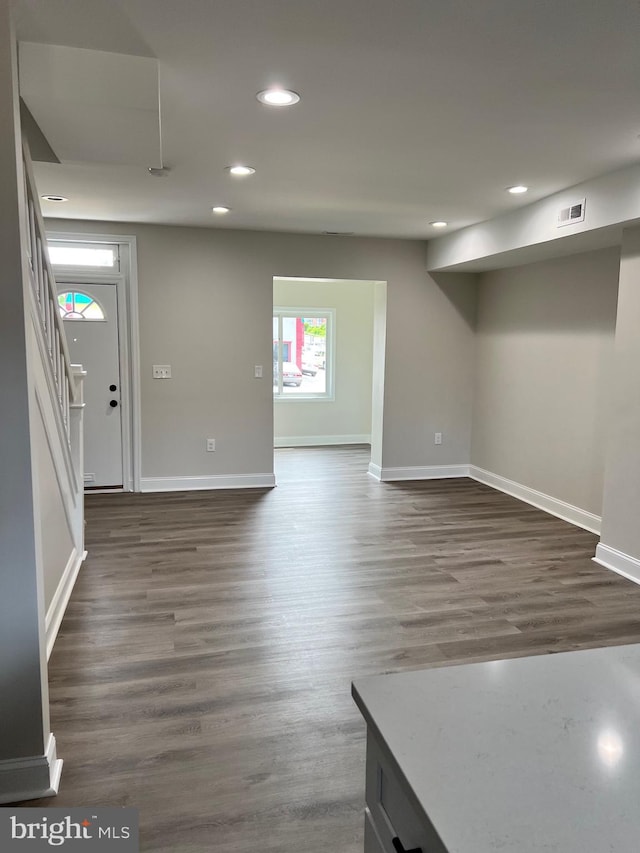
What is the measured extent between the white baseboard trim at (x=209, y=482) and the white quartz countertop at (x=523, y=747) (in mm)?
4911

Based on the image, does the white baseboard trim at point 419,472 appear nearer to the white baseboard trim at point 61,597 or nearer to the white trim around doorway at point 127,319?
the white trim around doorway at point 127,319

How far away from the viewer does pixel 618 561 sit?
391cm

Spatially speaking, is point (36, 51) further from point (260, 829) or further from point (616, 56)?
point (260, 829)

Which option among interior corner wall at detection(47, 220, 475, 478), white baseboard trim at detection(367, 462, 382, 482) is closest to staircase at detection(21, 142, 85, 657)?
interior corner wall at detection(47, 220, 475, 478)

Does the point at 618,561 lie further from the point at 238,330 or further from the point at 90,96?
the point at 90,96

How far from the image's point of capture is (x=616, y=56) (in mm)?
2084

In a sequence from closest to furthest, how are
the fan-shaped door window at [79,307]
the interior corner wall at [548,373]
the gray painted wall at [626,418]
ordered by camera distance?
the gray painted wall at [626,418] < the interior corner wall at [548,373] < the fan-shaped door window at [79,307]

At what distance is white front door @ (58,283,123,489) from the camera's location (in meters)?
5.50

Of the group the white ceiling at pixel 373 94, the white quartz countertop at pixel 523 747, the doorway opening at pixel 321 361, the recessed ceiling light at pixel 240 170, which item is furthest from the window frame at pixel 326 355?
the white quartz countertop at pixel 523 747

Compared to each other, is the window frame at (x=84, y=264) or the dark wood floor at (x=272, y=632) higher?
the window frame at (x=84, y=264)

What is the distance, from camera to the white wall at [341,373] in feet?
27.5

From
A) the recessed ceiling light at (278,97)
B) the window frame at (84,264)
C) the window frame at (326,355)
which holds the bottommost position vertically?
the window frame at (326,355)

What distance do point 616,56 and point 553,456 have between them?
3.63m

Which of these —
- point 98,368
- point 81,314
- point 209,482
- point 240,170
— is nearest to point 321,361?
point 209,482
